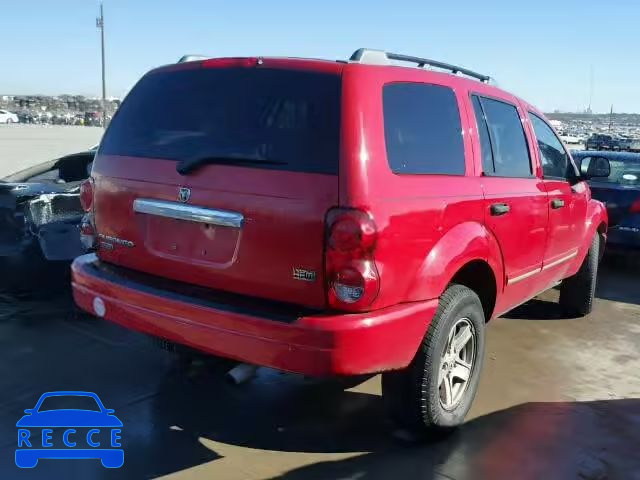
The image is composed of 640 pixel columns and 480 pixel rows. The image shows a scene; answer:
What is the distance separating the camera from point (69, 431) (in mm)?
3635

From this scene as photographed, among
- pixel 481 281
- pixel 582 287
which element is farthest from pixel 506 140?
pixel 582 287

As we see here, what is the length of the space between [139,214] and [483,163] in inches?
79.9

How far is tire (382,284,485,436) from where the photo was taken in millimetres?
3367

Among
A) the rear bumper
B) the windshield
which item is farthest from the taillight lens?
the windshield

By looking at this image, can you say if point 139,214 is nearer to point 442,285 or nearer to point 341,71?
point 341,71

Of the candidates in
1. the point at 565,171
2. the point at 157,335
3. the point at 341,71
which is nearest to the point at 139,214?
the point at 157,335

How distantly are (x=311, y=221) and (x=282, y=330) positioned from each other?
0.51m

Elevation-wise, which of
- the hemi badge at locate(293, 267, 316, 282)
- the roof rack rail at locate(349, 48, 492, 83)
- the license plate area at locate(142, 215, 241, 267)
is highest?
the roof rack rail at locate(349, 48, 492, 83)

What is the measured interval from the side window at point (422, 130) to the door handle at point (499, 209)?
0.34 m

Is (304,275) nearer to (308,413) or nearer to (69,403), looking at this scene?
(308,413)

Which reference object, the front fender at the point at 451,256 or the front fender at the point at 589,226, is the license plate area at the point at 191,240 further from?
the front fender at the point at 589,226

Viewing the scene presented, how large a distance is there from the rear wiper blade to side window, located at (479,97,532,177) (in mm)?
1545

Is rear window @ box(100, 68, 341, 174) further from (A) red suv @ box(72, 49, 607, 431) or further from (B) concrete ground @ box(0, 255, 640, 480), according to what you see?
(B) concrete ground @ box(0, 255, 640, 480)

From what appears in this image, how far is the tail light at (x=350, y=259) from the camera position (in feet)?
9.48
